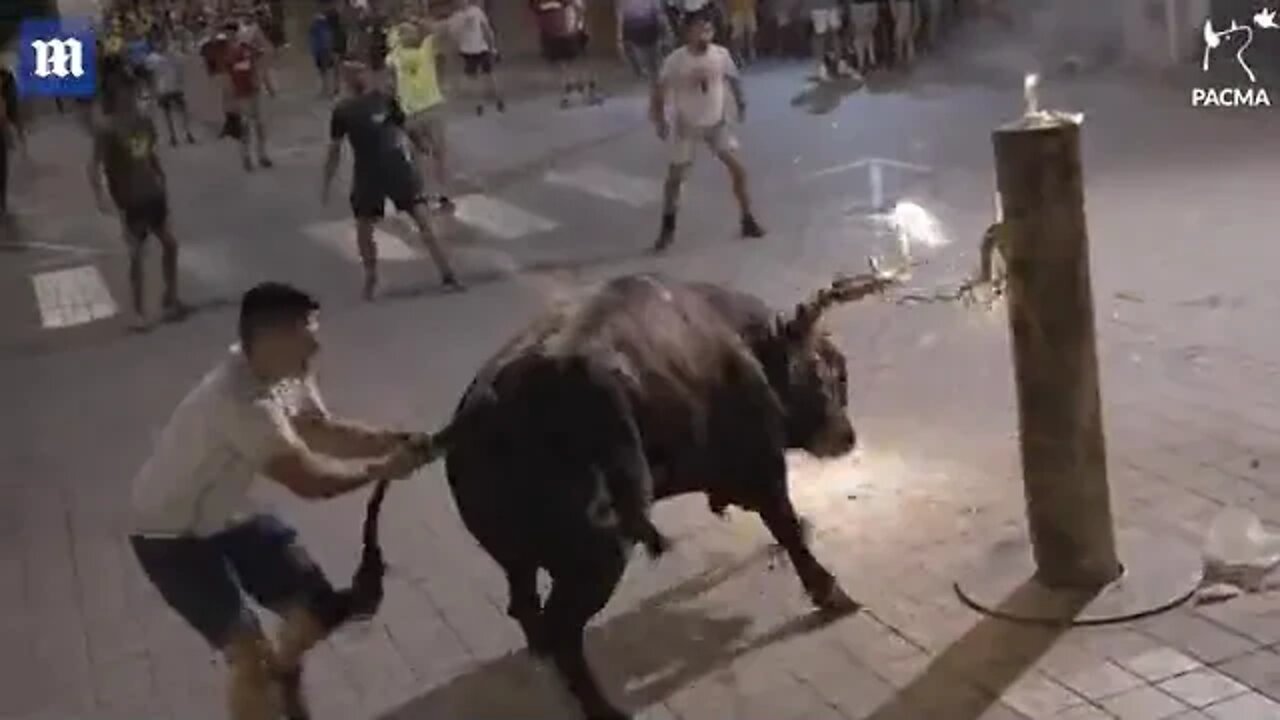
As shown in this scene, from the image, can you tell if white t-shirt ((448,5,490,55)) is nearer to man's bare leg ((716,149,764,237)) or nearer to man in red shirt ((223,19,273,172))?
man in red shirt ((223,19,273,172))

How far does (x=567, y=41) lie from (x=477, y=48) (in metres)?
2.05

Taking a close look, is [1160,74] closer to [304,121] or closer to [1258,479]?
[304,121]

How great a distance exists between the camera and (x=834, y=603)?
574 cm

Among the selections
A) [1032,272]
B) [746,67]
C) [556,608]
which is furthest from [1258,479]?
[746,67]

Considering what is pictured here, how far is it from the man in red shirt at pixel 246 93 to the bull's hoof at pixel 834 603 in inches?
603

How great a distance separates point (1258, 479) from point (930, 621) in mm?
1523

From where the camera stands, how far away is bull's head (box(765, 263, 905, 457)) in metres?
5.79

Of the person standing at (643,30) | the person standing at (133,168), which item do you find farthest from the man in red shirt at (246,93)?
the person standing at (133,168)

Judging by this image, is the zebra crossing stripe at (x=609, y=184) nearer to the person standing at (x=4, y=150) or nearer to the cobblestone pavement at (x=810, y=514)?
the cobblestone pavement at (x=810, y=514)

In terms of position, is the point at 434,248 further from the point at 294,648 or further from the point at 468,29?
the point at 468,29

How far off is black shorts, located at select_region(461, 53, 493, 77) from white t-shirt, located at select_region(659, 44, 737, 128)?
27.0ft

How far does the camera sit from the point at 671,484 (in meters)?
5.38

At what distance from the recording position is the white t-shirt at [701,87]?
1259cm

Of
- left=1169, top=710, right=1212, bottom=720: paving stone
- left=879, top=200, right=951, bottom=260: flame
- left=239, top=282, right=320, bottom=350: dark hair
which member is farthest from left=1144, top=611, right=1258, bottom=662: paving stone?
left=879, top=200, right=951, bottom=260: flame
